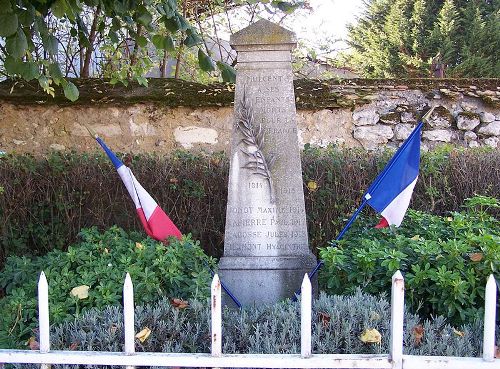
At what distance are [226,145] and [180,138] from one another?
1.72 ft

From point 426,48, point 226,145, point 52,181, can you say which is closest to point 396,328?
point 52,181

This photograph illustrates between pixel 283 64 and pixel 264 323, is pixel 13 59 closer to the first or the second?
pixel 283 64

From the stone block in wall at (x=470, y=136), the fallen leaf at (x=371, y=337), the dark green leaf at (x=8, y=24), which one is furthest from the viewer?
the stone block in wall at (x=470, y=136)

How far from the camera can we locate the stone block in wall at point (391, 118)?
6559mm

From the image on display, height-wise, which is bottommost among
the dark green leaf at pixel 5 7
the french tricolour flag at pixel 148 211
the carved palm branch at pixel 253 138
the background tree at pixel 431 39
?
the french tricolour flag at pixel 148 211

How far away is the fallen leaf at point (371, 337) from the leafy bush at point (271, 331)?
0.04 meters

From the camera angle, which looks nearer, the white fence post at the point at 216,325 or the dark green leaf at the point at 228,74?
the white fence post at the point at 216,325

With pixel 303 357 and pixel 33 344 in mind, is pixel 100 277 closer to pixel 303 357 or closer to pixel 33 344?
pixel 33 344

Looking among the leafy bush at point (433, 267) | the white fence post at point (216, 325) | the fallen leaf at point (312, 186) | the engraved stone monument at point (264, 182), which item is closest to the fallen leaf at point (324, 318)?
the leafy bush at point (433, 267)

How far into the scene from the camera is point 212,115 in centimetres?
641

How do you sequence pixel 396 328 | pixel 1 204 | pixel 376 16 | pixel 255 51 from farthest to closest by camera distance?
1. pixel 376 16
2. pixel 1 204
3. pixel 255 51
4. pixel 396 328

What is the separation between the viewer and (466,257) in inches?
123

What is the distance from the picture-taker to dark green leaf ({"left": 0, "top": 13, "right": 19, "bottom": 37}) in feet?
10.1

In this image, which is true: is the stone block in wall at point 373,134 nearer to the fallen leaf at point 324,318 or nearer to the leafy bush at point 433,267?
the leafy bush at point 433,267
